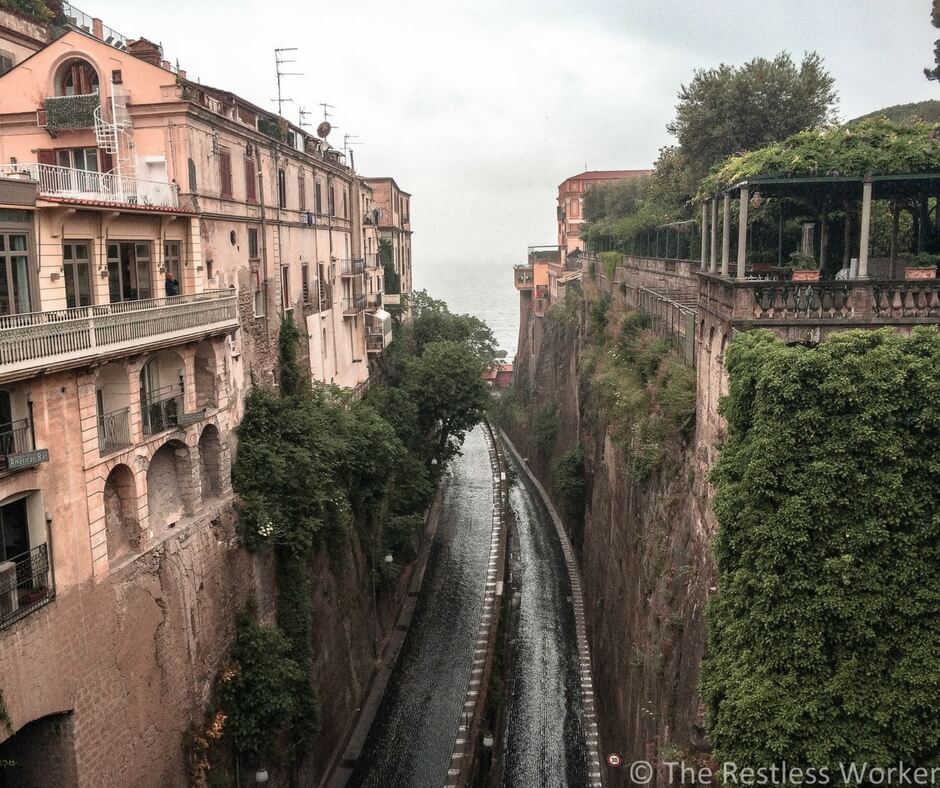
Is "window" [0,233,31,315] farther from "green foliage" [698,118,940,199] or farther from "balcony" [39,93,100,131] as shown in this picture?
"green foliage" [698,118,940,199]

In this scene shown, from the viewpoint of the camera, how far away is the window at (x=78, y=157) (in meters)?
21.3

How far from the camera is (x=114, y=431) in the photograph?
55.8 ft

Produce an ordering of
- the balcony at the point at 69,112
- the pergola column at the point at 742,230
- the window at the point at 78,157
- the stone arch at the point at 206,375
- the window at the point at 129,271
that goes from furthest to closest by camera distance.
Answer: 1. the window at the point at 78,157
2. the stone arch at the point at 206,375
3. the balcony at the point at 69,112
4. the window at the point at 129,271
5. the pergola column at the point at 742,230

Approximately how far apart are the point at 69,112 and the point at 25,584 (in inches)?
472

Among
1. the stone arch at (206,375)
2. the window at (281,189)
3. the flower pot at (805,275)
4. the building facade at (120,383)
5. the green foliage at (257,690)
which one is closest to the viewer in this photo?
the building facade at (120,383)

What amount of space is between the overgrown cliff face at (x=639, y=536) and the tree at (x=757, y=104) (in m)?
8.05

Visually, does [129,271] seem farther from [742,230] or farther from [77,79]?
[742,230]

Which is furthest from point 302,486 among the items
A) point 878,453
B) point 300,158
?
point 878,453

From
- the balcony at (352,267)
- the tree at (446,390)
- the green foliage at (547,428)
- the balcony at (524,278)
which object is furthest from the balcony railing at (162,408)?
the balcony at (524,278)

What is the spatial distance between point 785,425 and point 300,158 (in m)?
22.7

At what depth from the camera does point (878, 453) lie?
11250 millimetres

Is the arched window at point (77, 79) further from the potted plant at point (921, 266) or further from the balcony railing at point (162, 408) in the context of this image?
the potted plant at point (921, 266)

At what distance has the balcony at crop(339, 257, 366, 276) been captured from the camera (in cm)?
3650

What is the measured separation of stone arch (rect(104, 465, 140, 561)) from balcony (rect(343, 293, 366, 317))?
19273 millimetres
